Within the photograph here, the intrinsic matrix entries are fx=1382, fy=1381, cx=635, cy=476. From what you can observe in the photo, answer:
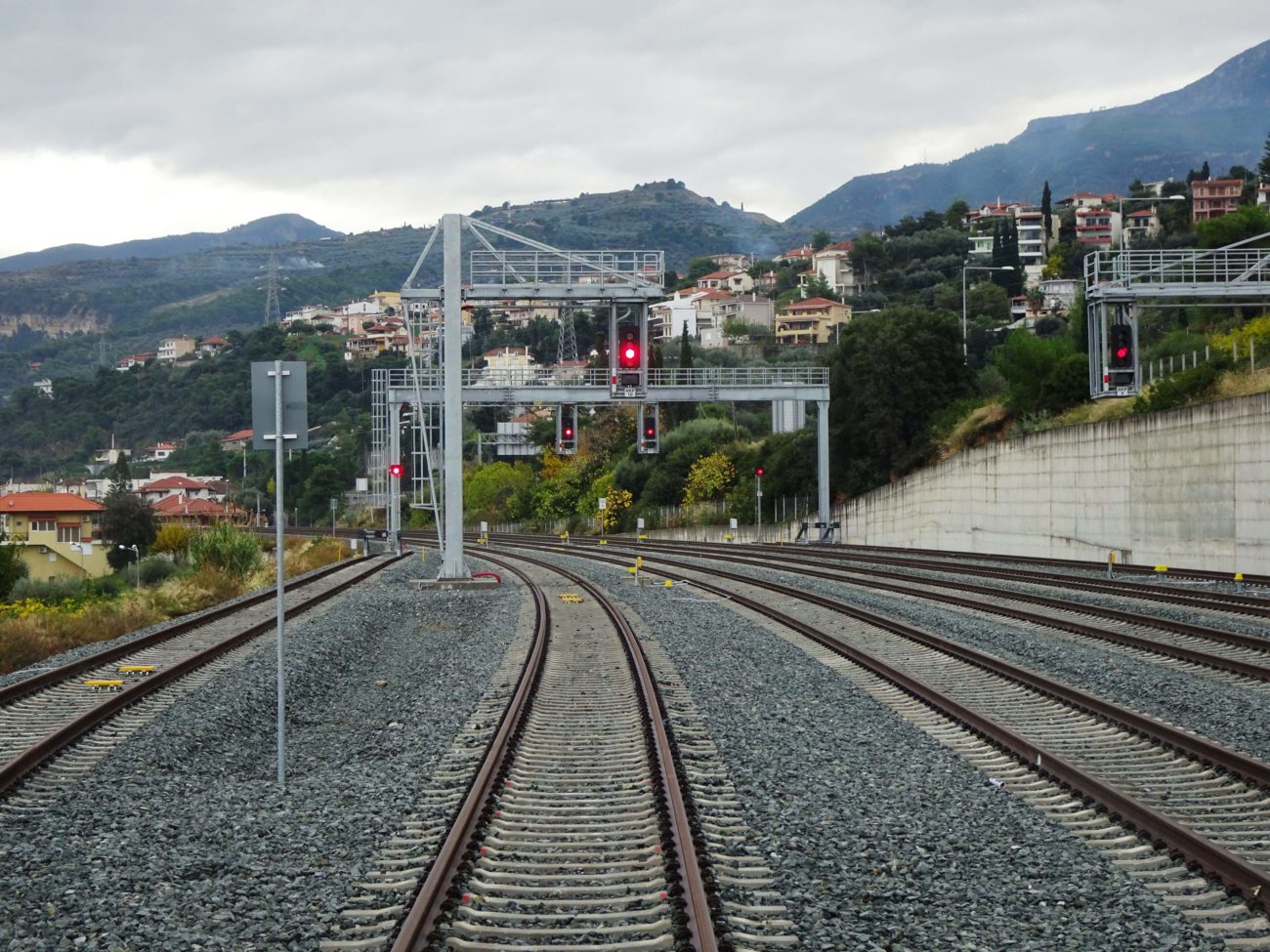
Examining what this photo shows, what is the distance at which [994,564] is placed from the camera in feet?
121

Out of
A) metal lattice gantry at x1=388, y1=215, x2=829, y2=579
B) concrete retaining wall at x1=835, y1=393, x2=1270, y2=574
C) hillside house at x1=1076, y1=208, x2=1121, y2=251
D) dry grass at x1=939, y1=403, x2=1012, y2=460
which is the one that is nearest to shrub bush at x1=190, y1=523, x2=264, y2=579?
metal lattice gantry at x1=388, y1=215, x2=829, y2=579

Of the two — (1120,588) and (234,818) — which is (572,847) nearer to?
(234,818)

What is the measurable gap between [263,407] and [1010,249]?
421ft

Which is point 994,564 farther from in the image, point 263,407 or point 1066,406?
point 263,407

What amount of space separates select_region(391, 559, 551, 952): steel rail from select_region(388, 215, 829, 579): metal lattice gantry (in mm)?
15487

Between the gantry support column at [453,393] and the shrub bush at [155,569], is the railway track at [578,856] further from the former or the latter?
the shrub bush at [155,569]

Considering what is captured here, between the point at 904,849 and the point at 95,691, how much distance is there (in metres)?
9.54

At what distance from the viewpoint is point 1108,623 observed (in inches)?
806

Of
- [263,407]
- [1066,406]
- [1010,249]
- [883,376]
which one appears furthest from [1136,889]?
[1010,249]

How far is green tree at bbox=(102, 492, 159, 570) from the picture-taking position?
75875mm

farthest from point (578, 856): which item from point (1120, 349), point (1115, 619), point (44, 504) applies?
point (44, 504)

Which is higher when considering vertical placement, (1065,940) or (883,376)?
(883,376)

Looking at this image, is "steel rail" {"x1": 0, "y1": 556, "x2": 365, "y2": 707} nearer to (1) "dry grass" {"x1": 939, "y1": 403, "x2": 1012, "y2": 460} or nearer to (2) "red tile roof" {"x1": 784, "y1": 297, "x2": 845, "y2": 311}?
(1) "dry grass" {"x1": 939, "y1": 403, "x2": 1012, "y2": 460}

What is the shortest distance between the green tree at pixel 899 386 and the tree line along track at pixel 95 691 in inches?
1497
